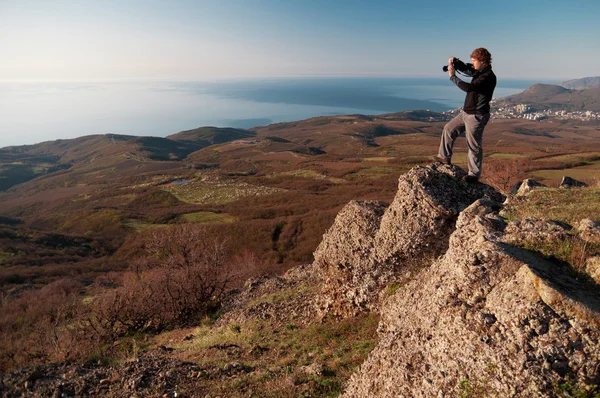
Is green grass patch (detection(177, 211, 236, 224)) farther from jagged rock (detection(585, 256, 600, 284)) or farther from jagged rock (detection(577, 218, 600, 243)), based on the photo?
jagged rock (detection(585, 256, 600, 284))

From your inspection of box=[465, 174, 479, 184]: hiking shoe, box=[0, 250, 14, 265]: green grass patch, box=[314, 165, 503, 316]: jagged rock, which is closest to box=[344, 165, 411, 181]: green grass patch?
box=[0, 250, 14, 265]: green grass patch

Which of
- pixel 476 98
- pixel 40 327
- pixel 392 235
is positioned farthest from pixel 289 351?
pixel 40 327

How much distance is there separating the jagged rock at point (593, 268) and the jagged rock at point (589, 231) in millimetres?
750

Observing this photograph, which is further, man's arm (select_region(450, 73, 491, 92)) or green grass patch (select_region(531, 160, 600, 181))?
green grass patch (select_region(531, 160, 600, 181))

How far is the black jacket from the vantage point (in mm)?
9819

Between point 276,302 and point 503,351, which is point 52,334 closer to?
point 276,302

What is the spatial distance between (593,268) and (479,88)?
A: 603 cm

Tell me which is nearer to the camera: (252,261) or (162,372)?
(162,372)

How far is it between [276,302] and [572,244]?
54.1 ft

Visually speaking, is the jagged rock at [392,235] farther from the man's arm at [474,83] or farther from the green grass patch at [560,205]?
the man's arm at [474,83]

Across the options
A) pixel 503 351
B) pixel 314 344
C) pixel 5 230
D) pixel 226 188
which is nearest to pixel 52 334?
pixel 314 344

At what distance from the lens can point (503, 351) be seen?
552 cm

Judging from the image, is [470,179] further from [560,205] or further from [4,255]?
[4,255]

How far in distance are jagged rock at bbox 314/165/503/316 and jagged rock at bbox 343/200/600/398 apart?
165 inches
